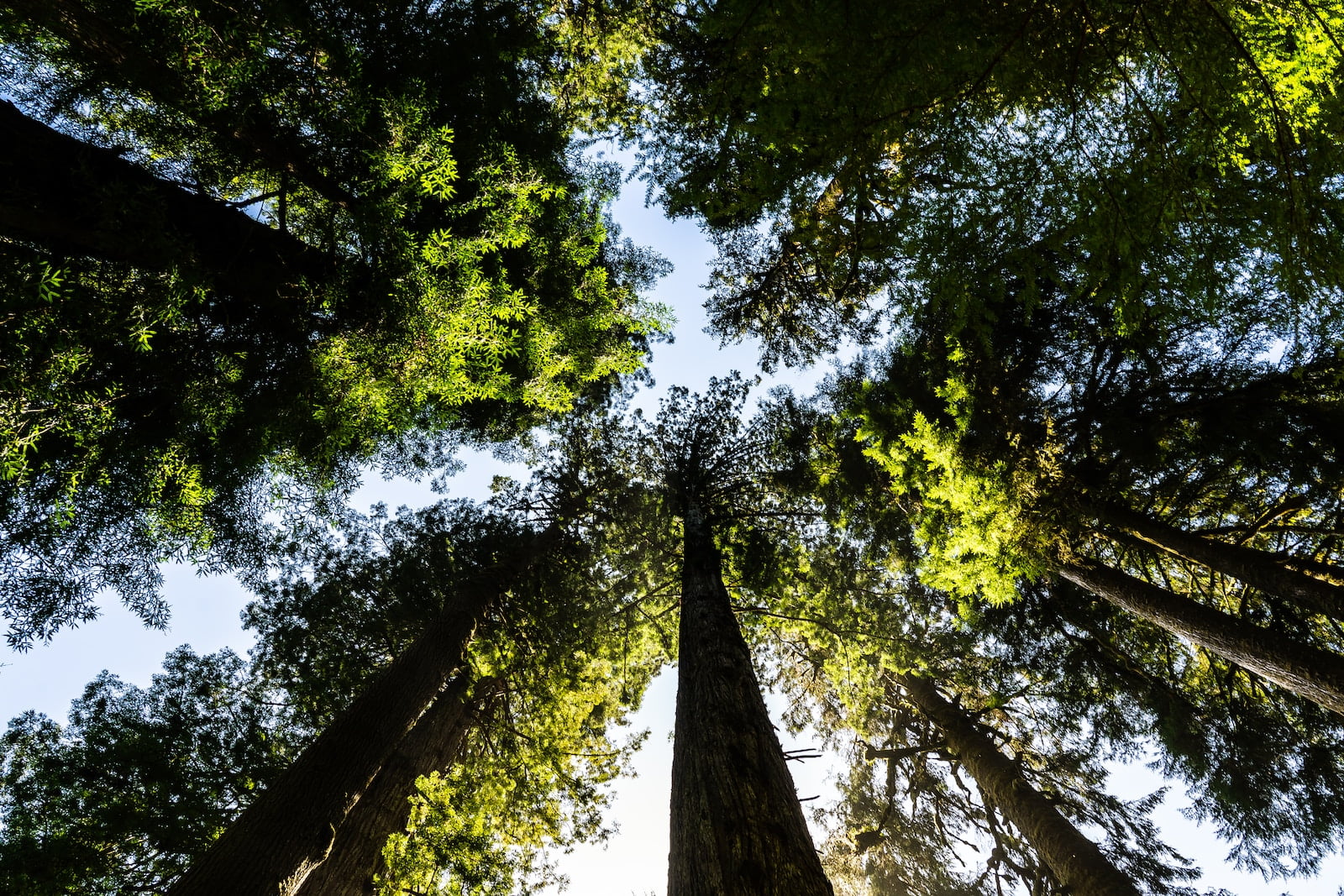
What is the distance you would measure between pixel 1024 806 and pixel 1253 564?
3985 mm

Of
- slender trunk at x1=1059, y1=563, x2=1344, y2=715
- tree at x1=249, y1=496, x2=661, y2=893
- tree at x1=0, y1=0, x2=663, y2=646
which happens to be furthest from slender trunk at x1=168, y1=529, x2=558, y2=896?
slender trunk at x1=1059, y1=563, x2=1344, y2=715

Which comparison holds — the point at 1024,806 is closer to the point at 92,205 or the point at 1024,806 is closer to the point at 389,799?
the point at 389,799

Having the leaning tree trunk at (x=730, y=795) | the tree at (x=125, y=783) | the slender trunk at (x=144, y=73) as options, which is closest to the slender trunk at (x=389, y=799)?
the tree at (x=125, y=783)

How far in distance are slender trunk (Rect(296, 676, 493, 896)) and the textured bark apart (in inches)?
161

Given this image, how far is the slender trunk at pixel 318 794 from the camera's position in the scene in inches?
110

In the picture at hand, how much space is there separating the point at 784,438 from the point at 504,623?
5385 mm

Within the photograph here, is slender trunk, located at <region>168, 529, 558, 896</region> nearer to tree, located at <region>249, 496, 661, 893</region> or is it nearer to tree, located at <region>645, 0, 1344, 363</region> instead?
tree, located at <region>249, 496, 661, 893</region>

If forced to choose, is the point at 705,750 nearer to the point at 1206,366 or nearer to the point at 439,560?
the point at 439,560

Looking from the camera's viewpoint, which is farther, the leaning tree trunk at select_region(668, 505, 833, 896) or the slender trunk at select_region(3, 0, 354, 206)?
the slender trunk at select_region(3, 0, 354, 206)

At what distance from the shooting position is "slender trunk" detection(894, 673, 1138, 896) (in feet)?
16.7

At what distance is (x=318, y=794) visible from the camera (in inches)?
130

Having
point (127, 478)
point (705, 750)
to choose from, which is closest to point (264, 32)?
point (127, 478)

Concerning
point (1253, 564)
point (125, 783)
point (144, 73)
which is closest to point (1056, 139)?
point (1253, 564)

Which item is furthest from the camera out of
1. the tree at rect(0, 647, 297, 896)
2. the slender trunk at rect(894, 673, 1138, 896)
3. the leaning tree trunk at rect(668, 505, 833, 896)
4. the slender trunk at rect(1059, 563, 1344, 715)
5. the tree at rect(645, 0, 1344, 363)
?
the slender trunk at rect(894, 673, 1138, 896)
